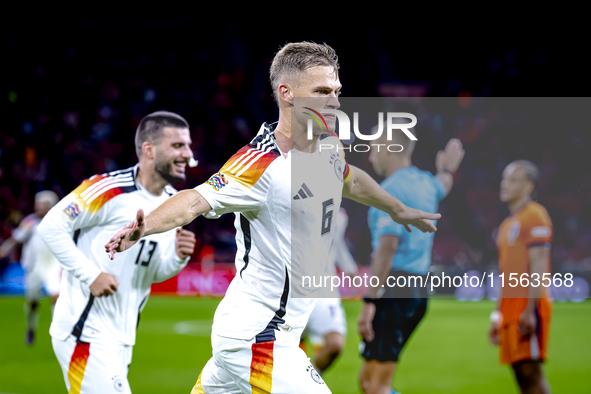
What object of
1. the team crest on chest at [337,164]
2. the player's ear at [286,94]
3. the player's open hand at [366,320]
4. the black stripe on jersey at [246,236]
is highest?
the player's ear at [286,94]

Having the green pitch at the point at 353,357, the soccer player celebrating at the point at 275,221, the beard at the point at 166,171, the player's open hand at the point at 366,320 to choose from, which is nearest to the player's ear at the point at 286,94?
the soccer player celebrating at the point at 275,221

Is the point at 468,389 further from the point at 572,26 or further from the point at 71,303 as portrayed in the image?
the point at 572,26

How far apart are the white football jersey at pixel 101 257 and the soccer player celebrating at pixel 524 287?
10.00 feet

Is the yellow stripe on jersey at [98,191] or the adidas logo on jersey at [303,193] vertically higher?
the yellow stripe on jersey at [98,191]

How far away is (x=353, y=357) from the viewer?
10133 millimetres

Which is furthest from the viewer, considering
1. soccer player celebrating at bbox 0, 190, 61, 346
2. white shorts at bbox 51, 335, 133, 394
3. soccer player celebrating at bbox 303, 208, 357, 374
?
soccer player celebrating at bbox 0, 190, 61, 346

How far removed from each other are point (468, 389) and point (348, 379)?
1596mm

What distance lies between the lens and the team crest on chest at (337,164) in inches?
126

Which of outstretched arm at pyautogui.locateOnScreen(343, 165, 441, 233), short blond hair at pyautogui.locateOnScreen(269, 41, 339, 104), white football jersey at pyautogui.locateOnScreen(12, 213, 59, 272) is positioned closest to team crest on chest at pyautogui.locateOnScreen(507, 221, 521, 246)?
outstretched arm at pyautogui.locateOnScreen(343, 165, 441, 233)

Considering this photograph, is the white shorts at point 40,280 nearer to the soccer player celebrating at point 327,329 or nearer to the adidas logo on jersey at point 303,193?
the soccer player celebrating at point 327,329

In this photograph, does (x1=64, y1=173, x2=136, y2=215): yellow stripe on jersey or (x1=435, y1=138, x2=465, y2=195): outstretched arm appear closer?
(x1=64, y1=173, x2=136, y2=215): yellow stripe on jersey

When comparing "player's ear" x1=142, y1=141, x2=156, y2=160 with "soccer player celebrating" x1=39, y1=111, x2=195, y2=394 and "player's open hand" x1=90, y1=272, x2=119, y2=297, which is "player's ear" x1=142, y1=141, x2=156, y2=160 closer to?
"soccer player celebrating" x1=39, y1=111, x2=195, y2=394

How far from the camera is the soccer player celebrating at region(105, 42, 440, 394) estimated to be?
2801 mm

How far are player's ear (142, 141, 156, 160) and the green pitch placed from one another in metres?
3.81
